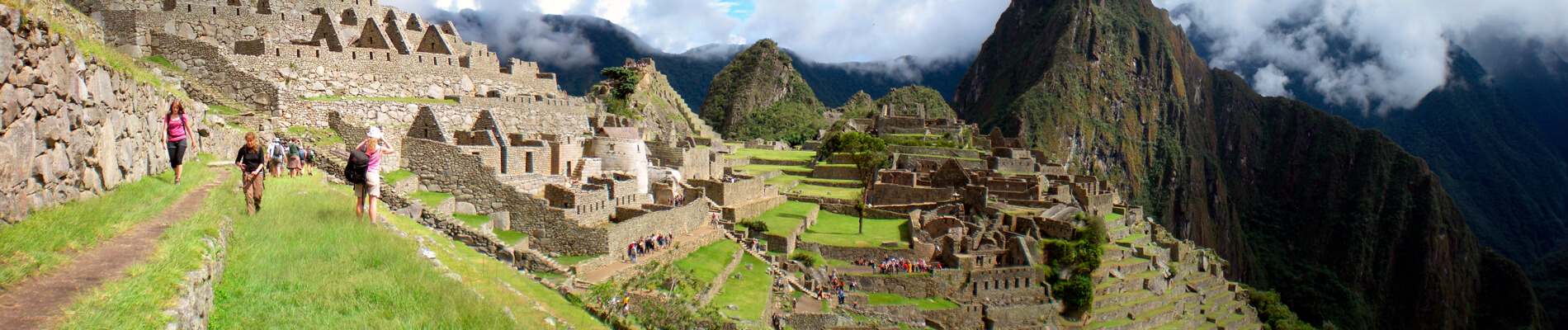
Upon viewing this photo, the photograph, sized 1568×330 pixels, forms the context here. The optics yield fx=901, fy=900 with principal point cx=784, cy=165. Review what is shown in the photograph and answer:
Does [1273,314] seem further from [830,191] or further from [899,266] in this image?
[899,266]

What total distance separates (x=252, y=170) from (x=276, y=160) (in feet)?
15.8

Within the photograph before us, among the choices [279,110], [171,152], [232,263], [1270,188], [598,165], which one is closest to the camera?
[232,263]

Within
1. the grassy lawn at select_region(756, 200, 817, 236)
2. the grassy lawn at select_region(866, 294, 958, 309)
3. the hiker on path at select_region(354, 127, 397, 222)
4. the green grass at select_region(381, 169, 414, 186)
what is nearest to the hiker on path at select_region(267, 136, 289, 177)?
the green grass at select_region(381, 169, 414, 186)

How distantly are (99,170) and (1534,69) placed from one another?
661 ft

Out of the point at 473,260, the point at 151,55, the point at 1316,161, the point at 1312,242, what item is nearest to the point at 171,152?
the point at 473,260

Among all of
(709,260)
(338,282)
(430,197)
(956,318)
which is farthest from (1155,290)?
(338,282)

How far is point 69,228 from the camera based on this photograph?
6.81 metres

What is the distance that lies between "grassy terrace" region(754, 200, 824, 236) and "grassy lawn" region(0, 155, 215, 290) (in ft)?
57.8

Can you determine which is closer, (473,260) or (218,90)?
(473,260)

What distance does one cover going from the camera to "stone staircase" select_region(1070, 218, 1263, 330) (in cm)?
3066

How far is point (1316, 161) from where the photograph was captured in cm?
16250

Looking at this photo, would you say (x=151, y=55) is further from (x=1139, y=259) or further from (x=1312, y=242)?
(x=1312, y=242)

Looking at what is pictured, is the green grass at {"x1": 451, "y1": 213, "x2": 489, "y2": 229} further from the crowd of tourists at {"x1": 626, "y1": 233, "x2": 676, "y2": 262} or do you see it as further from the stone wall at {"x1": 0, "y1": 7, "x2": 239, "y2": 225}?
the stone wall at {"x1": 0, "y1": 7, "x2": 239, "y2": 225}

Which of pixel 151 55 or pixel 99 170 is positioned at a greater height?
pixel 151 55
